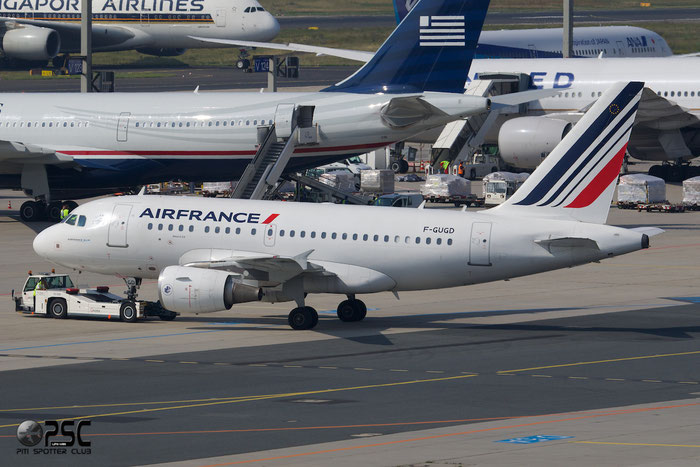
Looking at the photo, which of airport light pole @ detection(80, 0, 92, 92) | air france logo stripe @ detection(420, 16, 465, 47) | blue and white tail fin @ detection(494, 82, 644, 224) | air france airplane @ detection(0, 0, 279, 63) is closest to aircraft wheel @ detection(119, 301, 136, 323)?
blue and white tail fin @ detection(494, 82, 644, 224)

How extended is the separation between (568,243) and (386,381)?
8.60 metres

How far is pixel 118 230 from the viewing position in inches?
1569

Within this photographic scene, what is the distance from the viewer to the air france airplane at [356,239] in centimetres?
3697

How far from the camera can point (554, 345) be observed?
35.9 m

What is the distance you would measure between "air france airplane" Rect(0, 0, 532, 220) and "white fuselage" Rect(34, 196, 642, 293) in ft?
63.3

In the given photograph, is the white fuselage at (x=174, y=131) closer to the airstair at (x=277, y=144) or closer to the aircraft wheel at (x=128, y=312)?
the airstair at (x=277, y=144)

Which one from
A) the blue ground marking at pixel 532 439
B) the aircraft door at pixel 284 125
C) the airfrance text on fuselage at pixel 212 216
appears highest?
the aircraft door at pixel 284 125

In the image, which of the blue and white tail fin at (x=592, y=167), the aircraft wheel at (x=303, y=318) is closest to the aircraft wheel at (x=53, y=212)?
the aircraft wheel at (x=303, y=318)

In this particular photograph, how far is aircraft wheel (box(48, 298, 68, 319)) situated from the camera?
4109 centimetres

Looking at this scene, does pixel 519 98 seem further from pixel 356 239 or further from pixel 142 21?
pixel 142 21

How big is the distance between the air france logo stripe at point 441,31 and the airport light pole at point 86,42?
24.7m

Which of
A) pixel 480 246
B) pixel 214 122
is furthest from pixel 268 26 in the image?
pixel 480 246

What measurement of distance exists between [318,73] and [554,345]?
374ft

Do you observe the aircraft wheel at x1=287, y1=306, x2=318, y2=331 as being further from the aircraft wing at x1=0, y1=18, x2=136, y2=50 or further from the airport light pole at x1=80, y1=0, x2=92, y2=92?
the aircraft wing at x1=0, y1=18, x2=136, y2=50
